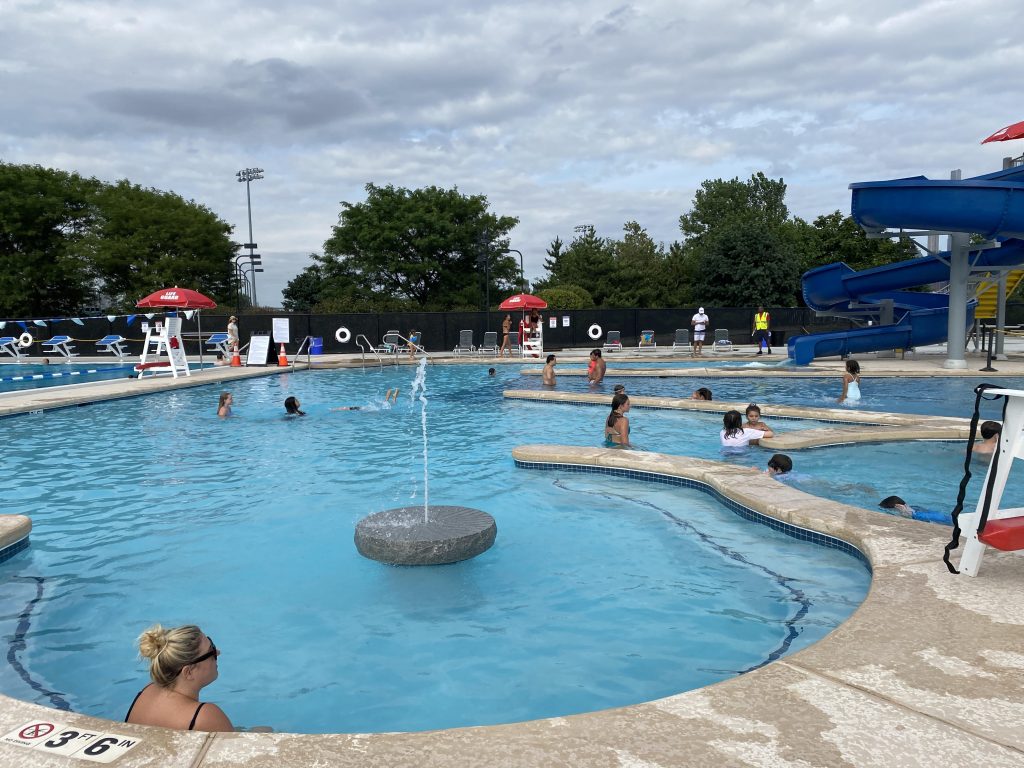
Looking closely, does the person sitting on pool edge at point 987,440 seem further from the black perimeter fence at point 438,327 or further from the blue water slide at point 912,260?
the black perimeter fence at point 438,327

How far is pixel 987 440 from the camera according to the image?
356 inches

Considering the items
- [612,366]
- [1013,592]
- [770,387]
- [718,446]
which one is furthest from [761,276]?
[1013,592]

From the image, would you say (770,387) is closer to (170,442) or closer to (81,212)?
(170,442)

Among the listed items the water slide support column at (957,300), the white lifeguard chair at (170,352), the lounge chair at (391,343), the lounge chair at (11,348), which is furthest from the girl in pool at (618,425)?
the lounge chair at (11,348)

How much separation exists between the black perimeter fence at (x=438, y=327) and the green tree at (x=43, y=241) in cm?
1772

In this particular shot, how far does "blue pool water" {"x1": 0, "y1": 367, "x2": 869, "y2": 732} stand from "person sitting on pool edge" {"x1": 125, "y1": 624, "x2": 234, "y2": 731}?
4.30 feet

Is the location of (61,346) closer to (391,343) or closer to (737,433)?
(391,343)

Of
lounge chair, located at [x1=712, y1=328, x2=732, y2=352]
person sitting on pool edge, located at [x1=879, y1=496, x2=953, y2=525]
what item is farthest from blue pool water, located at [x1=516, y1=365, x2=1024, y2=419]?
lounge chair, located at [x1=712, y1=328, x2=732, y2=352]

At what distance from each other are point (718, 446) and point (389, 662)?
7.81 metres

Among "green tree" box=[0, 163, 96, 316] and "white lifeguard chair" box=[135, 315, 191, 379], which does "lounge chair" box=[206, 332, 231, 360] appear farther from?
"green tree" box=[0, 163, 96, 316]

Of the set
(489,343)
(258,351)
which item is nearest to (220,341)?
(258,351)

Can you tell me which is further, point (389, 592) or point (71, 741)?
point (389, 592)

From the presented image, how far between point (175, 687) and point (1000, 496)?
175 inches

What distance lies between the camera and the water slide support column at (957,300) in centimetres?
1944
